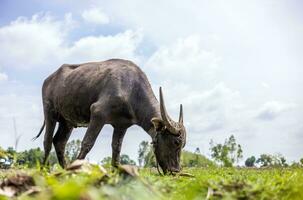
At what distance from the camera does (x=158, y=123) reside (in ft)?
34.4

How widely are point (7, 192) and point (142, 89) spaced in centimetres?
922

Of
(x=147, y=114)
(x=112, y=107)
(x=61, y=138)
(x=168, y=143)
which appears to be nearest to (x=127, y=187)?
(x=168, y=143)

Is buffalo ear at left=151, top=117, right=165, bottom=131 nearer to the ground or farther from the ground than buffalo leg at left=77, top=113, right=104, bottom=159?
farther from the ground

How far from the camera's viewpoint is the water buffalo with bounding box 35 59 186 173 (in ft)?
34.0

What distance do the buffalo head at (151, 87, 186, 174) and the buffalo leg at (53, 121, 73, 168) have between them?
14.0ft

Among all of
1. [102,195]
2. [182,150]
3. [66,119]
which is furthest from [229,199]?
[66,119]

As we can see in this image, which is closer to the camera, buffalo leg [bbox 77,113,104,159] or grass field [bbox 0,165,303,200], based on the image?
grass field [bbox 0,165,303,200]

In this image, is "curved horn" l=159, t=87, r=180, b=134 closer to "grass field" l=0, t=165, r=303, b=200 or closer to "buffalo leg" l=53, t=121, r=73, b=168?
"buffalo leg" l=53, t=121, r=73, b=168

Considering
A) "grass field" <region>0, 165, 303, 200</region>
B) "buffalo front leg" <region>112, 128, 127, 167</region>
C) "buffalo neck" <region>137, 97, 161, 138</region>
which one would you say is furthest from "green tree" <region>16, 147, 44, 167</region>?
"buffalo front leg" <region>112, 128, 127, 167</region>

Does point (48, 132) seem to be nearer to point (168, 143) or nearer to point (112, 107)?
point (112, 107)

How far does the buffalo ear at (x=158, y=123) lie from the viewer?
10.4 m

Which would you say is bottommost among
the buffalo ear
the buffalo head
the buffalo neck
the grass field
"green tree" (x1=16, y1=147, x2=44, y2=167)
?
the grass field

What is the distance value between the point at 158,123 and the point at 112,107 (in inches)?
53.2

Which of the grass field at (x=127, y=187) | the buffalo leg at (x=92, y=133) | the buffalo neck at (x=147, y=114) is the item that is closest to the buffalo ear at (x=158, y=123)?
the buffalo neck at (x=147, y=114)
